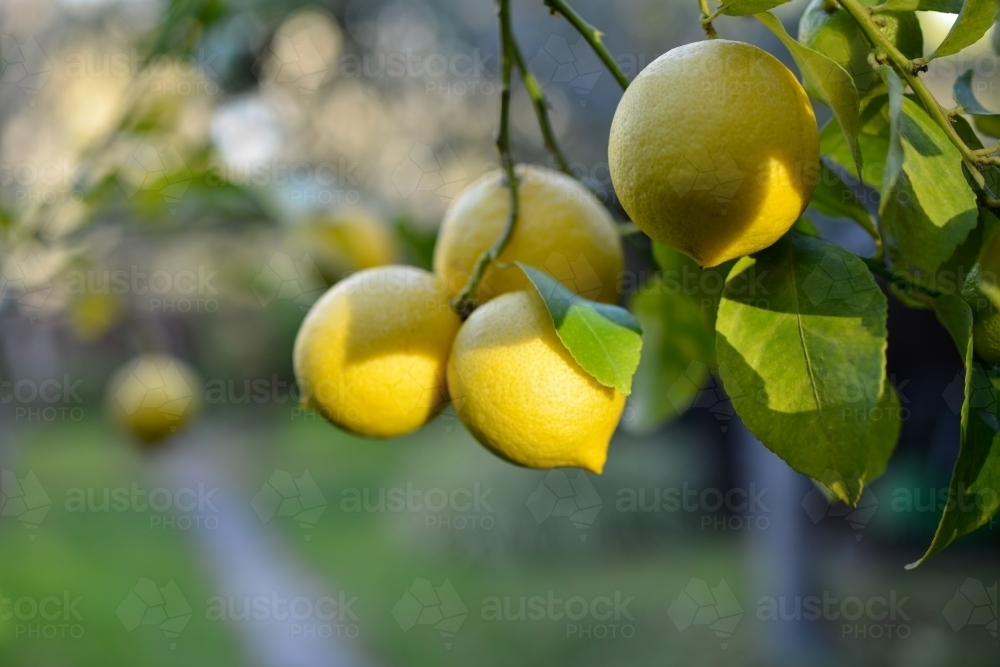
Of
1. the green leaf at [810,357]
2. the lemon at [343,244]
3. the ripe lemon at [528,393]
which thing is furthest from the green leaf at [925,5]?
the lemon at [343,244]

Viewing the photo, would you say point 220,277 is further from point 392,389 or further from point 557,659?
point 557,659

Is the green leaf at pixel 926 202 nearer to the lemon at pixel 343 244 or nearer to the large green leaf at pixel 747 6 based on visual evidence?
the large green leaf at pixel 747 6

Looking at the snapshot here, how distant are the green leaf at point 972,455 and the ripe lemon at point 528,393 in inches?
6.7

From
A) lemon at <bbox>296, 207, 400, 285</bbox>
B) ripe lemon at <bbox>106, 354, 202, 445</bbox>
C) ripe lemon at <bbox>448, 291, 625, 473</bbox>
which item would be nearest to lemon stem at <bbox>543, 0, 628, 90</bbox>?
ripe lemon at <bbox>448, 291, 625, 473</bbox>

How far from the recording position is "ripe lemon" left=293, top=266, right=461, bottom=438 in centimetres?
50

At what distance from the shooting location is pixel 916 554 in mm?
3277

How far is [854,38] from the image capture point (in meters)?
0.40

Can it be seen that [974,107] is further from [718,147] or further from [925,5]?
[718,147]

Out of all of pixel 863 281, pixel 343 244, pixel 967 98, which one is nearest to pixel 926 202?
pixel 863 281

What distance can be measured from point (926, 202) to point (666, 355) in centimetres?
36

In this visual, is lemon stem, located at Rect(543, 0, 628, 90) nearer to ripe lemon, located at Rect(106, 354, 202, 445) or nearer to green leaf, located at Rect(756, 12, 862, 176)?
green leaf, located at Rect(756, 12, 862, 176)

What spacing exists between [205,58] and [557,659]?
239 cm

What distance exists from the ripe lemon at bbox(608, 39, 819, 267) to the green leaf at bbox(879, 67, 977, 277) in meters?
0.04

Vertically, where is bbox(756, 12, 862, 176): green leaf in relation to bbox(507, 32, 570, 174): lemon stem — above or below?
above
